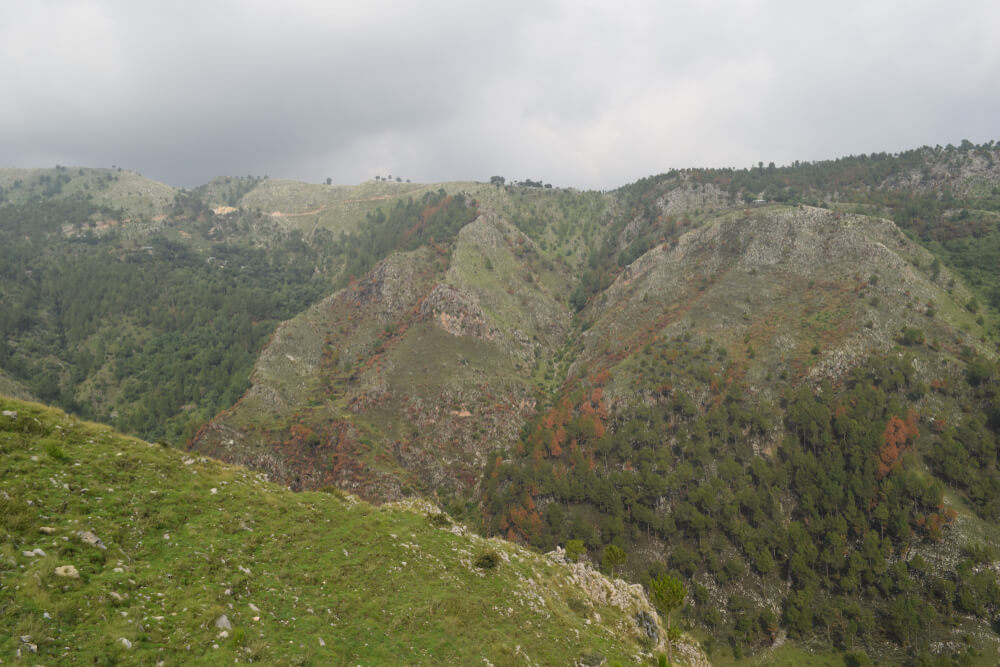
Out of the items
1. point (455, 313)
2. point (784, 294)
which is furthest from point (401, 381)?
point (784, 294)

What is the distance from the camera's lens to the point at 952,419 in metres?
80.6

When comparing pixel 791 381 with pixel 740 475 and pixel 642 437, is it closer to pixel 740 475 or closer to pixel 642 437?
pixel 740 475

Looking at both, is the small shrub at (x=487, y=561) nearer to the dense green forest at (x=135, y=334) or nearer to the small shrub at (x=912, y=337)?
the dense green forest at (x=135, y=334)

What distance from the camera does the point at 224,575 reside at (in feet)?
62.0

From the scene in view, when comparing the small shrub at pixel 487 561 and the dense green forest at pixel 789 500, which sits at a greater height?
the small shrub at pixel 487 561

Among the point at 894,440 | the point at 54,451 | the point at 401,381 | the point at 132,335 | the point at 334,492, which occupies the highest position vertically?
the point at 132,335

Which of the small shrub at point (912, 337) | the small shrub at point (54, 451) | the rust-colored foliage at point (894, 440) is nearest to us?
the small shrub at point (54, 451)

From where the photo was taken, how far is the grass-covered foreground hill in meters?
13.6

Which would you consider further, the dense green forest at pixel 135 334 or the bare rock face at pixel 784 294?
the dense green forest at pixel 135 334

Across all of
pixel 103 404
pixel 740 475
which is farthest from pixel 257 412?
pixel 740 475

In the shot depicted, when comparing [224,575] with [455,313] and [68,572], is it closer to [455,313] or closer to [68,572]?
[68,572]

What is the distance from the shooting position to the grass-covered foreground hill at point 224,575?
13.6m

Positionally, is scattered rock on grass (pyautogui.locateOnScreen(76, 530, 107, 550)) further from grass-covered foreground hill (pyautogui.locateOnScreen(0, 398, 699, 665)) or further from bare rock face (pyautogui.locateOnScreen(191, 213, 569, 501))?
bare rock face (pyautogui.locateOnScreen(191, 213, 569, 501))

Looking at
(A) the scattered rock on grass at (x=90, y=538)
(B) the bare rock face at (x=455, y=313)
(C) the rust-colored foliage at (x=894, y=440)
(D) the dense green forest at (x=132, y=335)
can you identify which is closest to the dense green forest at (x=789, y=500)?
(C) the rust-colored foliage at (x=894, y=440)
